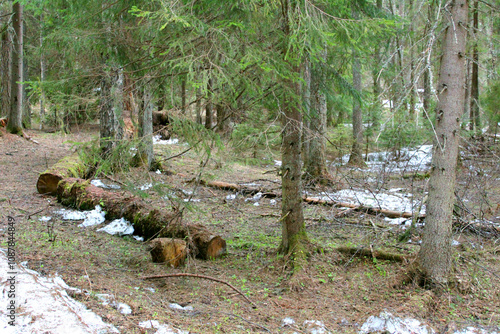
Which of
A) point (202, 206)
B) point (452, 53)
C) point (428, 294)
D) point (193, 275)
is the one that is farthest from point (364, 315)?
point (202, 206)

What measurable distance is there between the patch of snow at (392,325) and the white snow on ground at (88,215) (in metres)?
5.64

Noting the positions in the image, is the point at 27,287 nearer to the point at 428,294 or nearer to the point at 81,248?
the point at 81,248

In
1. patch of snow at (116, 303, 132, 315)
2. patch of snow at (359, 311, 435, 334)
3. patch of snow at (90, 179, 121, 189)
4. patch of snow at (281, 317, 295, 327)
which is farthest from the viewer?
patch of snow at (90, 179, 121, 189)

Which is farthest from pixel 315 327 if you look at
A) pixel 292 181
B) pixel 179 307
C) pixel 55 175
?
pixel 55 175

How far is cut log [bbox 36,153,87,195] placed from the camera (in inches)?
348

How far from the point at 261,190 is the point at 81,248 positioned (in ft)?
19.0

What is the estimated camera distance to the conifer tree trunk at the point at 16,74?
14508 millimetres

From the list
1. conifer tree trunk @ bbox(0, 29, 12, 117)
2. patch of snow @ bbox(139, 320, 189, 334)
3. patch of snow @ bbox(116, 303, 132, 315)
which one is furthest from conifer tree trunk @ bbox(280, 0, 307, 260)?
conifer tree trunk @ bbox(0, 29, 12, 117)

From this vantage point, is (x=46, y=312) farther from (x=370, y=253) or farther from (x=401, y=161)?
(x=401, y=161)

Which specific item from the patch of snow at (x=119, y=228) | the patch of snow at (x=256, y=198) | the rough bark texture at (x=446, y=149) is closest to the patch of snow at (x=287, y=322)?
the rough bark texture at (x=446, y=149)

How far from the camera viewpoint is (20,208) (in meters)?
7.56

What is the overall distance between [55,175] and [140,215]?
3.18 metres

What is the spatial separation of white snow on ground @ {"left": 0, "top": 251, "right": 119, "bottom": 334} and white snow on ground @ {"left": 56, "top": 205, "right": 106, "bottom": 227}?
11.3 ft

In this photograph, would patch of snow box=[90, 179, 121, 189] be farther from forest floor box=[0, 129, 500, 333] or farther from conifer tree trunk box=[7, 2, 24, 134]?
conifer tree trunk box=[7, 2, 24, 134]
